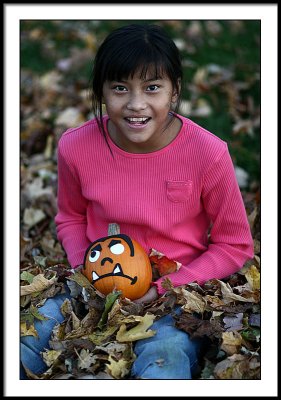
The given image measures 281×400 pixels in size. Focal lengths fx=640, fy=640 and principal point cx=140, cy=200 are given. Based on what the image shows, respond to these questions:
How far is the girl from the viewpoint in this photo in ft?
8.40

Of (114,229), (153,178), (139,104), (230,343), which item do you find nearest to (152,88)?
(139,104)

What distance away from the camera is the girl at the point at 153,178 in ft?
8.40

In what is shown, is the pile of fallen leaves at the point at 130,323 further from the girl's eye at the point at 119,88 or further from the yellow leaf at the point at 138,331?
the girl's eye at the point at 119,88

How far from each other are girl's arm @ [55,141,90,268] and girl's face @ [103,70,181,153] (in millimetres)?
422

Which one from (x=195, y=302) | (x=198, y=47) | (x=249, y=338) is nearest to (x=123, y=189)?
(x=195, y=302)

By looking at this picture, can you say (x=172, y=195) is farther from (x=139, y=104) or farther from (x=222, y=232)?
(x=139, y=104)

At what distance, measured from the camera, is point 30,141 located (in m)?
4.71

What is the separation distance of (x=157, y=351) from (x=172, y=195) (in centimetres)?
70

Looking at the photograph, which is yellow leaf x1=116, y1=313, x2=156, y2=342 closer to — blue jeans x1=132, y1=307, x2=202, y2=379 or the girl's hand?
blue jeans x1=132, y1=307, x2=202, y2=379

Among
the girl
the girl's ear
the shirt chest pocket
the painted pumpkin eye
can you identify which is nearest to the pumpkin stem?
the girl

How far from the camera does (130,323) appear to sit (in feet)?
8.73

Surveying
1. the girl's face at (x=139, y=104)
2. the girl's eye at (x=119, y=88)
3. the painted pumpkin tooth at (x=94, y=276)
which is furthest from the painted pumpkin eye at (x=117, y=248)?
the girl's eye at (x=119, y=88)

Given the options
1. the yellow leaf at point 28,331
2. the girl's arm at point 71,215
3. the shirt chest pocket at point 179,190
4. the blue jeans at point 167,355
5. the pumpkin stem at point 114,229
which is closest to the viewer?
the blue jeans at point 167,355

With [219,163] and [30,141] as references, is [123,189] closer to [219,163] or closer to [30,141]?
[219,163]
